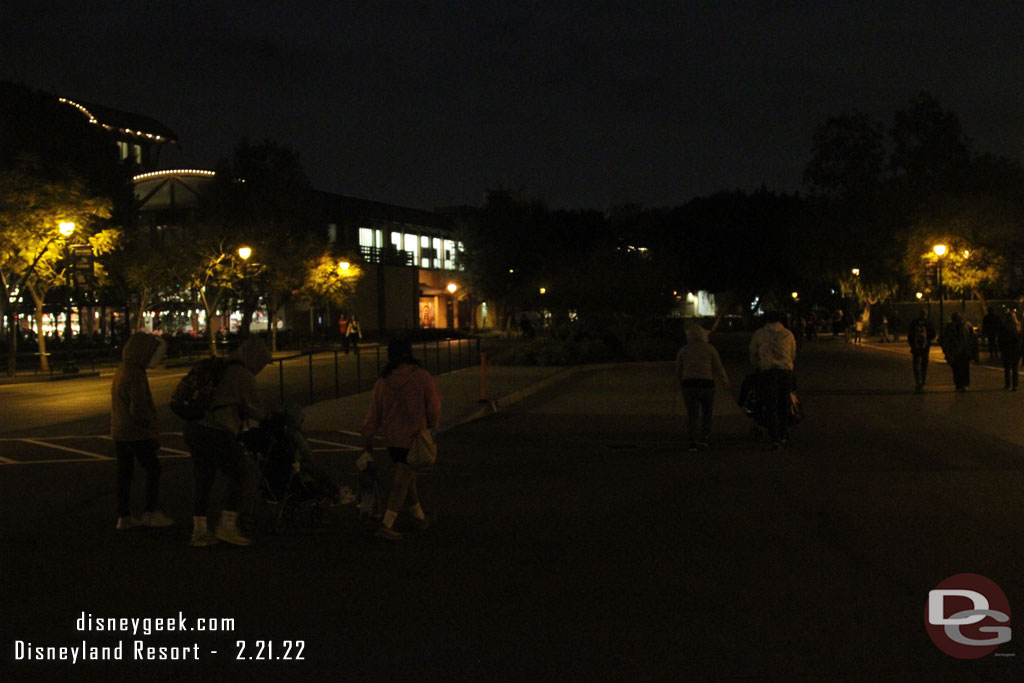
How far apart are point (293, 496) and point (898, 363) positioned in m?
28.9

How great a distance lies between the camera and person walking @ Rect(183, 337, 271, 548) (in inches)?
310

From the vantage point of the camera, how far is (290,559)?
770cm

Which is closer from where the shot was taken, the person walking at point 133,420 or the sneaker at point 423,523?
Result: the person walking at point 133,420

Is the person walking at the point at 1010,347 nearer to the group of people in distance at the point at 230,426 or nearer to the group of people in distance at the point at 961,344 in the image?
the group of people in distance at the point at 961,344

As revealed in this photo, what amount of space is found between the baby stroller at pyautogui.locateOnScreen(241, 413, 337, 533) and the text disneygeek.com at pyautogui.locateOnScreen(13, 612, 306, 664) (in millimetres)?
2442

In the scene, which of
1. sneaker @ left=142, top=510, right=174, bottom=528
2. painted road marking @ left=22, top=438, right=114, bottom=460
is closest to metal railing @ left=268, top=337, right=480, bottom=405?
painted road marking @ left=22, top=438, right=114, bottom=460

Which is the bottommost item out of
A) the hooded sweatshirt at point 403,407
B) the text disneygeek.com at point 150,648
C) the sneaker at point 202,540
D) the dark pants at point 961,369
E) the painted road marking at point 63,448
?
the text disneygeek.com at point 150,648

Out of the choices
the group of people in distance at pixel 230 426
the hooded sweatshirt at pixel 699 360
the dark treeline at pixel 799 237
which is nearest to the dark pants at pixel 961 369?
the dark treeline at pixel 799 237

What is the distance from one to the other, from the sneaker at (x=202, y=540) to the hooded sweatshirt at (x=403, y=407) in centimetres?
138

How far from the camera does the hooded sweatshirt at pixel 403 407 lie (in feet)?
26.9

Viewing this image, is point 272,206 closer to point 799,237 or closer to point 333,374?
point 333,374

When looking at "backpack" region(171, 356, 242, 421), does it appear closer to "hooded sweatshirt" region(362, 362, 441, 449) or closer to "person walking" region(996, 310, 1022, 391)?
"hooded sweatshirt" region(362, 362, 441, 449)

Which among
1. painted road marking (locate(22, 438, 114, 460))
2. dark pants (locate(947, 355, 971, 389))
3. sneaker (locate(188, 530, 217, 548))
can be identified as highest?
dark pants (locate(947, 355, 971, 389))

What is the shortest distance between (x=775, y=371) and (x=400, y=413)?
21.4ft
